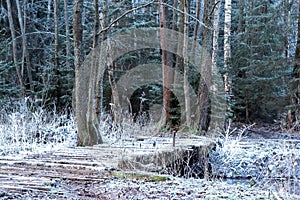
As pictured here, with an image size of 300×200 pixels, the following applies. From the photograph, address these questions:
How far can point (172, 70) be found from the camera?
12.1 meters

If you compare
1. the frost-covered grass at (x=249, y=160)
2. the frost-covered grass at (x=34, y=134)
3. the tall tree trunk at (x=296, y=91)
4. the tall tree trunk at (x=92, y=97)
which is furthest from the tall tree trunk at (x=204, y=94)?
the tall tree trunk at (x=92, y=97)

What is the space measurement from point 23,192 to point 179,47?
31.2 feet

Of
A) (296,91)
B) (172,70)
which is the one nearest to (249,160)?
(296,91)

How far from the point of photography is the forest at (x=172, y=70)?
1072cm

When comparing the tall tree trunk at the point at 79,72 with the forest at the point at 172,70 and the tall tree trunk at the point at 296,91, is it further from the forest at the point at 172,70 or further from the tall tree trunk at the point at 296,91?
the tall tree trunk at the point at 296,91

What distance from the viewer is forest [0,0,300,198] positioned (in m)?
10.7

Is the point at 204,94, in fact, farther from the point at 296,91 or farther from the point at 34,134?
the point at 34,134

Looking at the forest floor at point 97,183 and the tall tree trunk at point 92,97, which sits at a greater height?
the tall tree trunk at point 92,97

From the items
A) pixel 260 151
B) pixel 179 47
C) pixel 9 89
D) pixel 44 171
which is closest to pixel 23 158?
pixel 44 171

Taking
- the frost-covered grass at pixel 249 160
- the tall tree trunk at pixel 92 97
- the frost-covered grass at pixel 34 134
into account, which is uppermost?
the tall tree trunk at pixel 92 97

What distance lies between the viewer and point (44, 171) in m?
4.45

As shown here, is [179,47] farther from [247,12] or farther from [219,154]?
[219,154]

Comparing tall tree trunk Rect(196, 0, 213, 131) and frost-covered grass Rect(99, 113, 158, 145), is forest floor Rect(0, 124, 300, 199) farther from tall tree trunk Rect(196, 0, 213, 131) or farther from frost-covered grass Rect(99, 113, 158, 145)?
tall tree trunk Rect(196, 0, 213, 131)

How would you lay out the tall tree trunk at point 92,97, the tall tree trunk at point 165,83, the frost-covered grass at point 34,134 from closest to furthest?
the tall tree trunk at point 92,97 < the frost-covered grass at point 34,134 < the tall tree trunk at point 165,83
